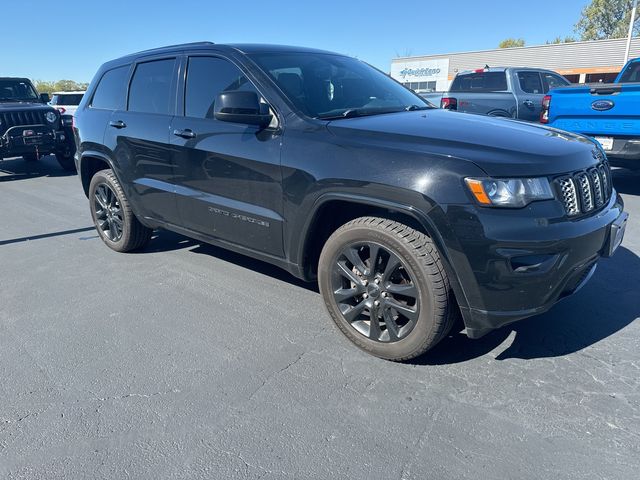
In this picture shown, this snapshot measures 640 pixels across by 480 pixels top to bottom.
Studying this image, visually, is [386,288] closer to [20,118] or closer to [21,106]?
[20,118]

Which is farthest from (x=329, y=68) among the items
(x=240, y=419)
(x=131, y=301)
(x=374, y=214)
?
(x=240, y=419)

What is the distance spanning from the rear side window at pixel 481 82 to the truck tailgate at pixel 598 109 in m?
3.54

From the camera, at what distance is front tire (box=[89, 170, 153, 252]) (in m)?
4.69

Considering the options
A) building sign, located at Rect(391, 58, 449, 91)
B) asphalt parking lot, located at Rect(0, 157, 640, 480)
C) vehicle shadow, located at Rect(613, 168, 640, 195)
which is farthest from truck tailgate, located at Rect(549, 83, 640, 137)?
building sign, located at Rect(391, 58, 449, 91)

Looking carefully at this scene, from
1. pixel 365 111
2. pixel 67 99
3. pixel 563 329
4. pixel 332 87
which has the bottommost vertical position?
pixel 563 329

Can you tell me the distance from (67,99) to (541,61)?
31.7 m

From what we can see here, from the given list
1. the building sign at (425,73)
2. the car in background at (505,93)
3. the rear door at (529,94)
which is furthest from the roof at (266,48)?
the building sign at (425,73)

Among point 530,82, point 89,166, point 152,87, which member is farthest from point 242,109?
point 530,82

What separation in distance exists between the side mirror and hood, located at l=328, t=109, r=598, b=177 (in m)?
0.47

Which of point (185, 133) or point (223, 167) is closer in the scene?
point (223, 167)

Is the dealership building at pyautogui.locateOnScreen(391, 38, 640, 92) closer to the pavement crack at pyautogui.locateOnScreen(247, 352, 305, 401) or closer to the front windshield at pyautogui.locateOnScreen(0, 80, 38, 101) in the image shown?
the front windshield at pyautogui.locateOnScreen(0, 80, 38, 101)

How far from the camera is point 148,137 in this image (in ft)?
13.4

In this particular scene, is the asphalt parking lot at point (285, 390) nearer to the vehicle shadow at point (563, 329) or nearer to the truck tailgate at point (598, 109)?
the vehicle shadow at point (563, 329)

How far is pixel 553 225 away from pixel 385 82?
217cm
